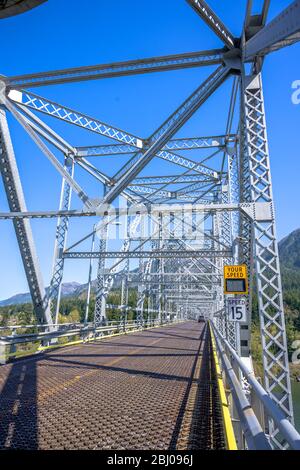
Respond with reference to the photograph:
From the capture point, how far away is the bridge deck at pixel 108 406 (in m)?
4.23

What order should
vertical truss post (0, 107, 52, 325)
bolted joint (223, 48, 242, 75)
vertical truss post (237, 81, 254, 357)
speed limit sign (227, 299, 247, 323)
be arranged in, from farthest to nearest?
vertical truss post (0, 107, 52, 325)
bolted joint (223, 48, 242, 75)
vertical truss post (237, 81, 254, 357)
speed limit sign (227, 299, 247, 323)

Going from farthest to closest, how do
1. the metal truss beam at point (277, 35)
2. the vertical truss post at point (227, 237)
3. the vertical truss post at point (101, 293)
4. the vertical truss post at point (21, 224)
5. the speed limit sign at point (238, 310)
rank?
the vertical truss post at point (101, 293), the vertical truss post at point (227, 237), the vertical truss post at point (21, 224), the speed limit sign at point (238, 310), the metal truss beam at point (277, 35)

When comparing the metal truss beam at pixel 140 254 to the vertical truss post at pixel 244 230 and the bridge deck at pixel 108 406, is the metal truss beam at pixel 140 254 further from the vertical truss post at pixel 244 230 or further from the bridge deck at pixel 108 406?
the bridge deck at pixel 108 406

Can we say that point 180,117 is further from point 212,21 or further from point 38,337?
point 38,337

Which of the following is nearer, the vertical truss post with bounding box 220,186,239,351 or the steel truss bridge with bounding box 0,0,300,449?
the steel truss bridge with bounding box 0,0,300,449

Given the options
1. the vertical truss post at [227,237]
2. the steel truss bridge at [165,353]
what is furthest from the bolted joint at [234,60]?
the vertical truss post at [227,237]

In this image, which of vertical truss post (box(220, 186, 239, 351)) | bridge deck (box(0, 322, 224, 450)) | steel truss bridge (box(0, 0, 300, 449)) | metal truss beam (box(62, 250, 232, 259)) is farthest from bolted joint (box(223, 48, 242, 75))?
bridge deck (box(0, 322, 224, 450))

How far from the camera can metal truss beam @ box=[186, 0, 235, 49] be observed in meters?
9.02

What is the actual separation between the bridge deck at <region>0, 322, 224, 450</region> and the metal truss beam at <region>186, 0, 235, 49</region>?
997cm

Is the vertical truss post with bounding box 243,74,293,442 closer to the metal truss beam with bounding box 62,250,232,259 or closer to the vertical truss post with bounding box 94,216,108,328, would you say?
the metal truss beam with bounding box 62,250,232,259

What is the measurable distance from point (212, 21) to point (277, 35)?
2.83m

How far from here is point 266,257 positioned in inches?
348

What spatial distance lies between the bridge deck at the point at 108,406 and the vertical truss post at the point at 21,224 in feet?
15.4

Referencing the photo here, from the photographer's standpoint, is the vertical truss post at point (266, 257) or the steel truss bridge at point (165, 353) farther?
the vertical truss post at point (266, 257)
